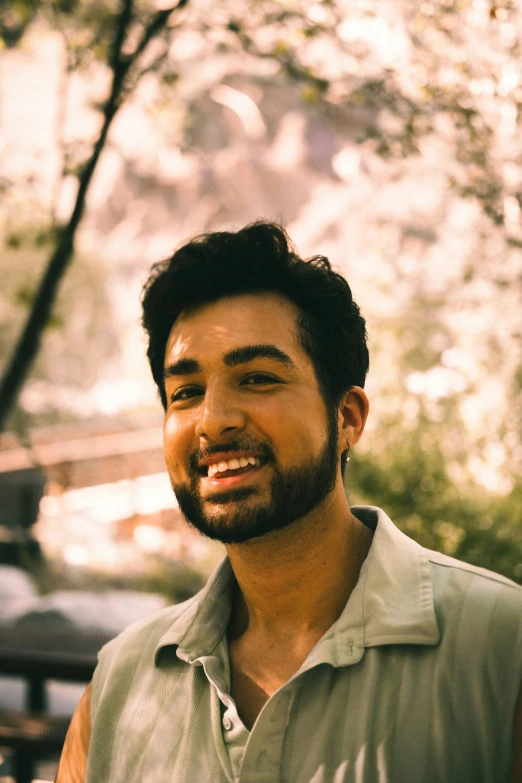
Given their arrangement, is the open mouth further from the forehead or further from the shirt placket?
the shirt placket

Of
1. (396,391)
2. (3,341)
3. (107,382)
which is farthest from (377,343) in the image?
(107,382)

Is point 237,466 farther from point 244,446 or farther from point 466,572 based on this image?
point 466,572

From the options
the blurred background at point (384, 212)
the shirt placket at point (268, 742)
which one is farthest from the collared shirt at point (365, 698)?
the blurred background at point (384, 212)

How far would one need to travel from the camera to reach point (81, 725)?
1566 mm

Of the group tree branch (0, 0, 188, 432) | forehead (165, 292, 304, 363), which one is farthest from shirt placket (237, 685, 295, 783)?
tree branch (0, 0, 188, 432)

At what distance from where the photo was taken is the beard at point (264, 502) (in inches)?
53.1

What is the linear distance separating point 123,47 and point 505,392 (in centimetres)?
→ 264

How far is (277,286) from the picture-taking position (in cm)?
155

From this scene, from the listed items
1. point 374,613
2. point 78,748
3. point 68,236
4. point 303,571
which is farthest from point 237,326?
point 68,236

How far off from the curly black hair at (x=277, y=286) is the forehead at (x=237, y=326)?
0.02 meters

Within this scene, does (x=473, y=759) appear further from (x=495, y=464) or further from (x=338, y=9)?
(x=338, y=9)

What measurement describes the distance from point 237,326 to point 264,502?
36 centimetres

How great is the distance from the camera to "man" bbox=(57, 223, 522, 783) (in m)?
1.18

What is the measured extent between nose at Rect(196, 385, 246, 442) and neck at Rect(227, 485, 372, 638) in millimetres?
215
